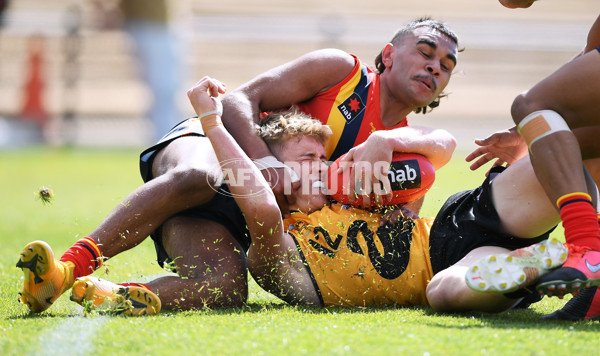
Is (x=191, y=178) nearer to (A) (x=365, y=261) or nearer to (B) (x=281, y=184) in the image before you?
(B) (x=281, y=184)

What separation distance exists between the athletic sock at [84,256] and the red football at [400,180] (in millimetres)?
1145

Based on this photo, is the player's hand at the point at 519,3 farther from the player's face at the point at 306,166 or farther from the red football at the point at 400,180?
the player's face at the point at 306,166

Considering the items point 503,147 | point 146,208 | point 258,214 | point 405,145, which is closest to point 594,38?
point 503,147

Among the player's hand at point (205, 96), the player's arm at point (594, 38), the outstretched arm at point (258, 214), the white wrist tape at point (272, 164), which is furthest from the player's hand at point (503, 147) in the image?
the player's hand at point (205, 96)

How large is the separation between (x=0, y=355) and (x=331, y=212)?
63.7 inches

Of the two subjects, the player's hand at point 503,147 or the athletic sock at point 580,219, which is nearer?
the athletic sock at point 580,219

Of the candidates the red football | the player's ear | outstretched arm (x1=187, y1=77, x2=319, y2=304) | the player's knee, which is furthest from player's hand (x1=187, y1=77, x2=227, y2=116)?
the player's ear

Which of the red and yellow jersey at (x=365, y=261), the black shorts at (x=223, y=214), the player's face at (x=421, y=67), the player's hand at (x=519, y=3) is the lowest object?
the red and yellow jersey at (x=365, y=261)

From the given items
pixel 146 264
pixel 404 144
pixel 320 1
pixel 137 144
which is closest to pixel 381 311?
pixel 404 144

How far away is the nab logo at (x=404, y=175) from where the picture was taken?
3596mm

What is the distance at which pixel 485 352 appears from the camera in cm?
251

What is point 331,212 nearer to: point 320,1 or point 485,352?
point 485,352

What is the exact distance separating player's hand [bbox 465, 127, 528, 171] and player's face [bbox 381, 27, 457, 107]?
0.64 metres

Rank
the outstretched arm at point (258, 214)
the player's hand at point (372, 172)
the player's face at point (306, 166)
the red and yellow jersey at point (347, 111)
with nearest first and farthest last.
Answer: the outstretched arm at point (258, 214) < the player's hand at point (372, 172) < the player's face at point (306, 166) < the red and yellow jersey at point (347, 111)
